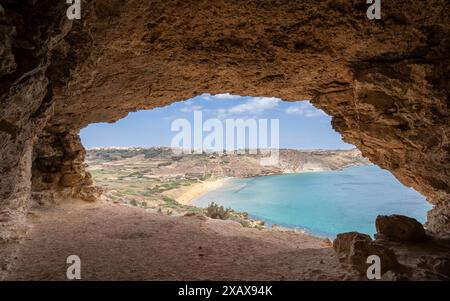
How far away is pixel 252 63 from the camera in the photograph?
6.14m

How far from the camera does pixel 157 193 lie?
23.5m

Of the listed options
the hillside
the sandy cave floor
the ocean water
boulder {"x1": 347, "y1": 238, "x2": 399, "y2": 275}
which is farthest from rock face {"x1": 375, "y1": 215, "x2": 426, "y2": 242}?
the hillside

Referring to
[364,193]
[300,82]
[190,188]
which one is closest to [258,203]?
[190,188]

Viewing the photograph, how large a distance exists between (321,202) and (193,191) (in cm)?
1144

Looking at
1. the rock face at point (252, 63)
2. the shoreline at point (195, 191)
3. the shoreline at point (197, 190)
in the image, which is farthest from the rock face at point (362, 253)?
the shoreline at point (197, 190)

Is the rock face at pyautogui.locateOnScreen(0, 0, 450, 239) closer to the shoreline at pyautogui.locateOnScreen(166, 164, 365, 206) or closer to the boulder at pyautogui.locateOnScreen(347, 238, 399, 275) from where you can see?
the boulder at pyautogui.locateOnScreen(347, 238, 399, 275)

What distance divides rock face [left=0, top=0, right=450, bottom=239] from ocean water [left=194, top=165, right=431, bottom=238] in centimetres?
1120

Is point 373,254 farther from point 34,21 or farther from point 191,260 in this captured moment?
point 34,21

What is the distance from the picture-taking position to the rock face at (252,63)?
11.8ft

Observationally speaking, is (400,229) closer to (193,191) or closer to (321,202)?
(321,202)

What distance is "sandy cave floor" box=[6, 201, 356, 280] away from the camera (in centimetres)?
460

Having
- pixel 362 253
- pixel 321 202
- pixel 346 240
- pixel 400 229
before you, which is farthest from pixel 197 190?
pixel 362 253

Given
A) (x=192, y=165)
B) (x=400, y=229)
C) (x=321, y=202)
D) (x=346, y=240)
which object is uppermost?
(x=400, y=229)

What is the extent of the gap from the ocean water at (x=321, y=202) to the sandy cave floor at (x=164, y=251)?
10622 mm
